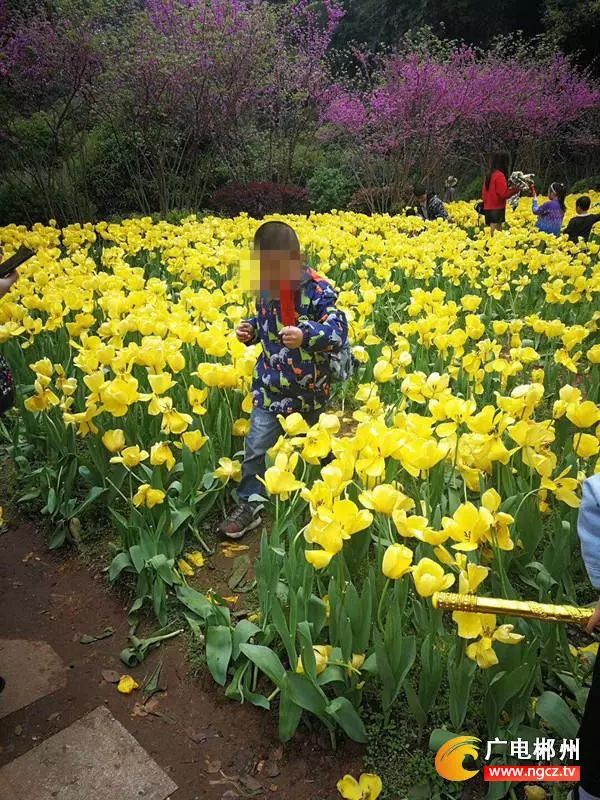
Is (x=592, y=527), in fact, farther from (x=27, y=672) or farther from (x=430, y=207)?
(x=430, y=207)

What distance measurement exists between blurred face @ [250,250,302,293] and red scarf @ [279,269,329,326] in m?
0.02

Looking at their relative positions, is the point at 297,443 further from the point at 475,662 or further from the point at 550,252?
the point at 550,252

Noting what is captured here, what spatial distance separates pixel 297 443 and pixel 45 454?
179cm

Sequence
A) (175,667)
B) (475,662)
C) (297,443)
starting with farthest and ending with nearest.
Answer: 1. (175,667)
2. (297,443)
3. (475,662)

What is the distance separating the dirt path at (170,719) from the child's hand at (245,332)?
1.18m

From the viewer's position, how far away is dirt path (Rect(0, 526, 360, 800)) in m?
1.87

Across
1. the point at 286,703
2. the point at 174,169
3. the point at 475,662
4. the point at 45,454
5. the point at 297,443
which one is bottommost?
the point at 174,169

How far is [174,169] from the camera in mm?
11656

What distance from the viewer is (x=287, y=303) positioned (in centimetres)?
271

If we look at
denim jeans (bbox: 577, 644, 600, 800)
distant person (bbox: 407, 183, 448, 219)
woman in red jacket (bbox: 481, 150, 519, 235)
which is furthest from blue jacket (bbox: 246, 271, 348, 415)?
distant person (bbox: 407, 183, 448, 219)

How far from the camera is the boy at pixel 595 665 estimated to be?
128 centimetres

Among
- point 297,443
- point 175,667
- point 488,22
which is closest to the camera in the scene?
point 297,443

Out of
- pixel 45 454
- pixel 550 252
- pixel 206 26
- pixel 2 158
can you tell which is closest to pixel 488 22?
pixel 206 26

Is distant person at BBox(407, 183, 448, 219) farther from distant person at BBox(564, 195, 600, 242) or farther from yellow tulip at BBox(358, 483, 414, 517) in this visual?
yellow tulip at BBox(358, 483, 414, 517)
